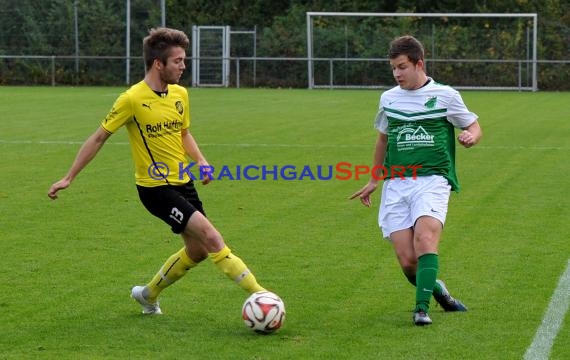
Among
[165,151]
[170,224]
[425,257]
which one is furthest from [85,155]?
[425,257]

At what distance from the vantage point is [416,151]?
7184 mm

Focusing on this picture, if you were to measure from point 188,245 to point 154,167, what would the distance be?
0.52 meters

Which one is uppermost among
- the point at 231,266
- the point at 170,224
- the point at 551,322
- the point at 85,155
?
the point at 85,155

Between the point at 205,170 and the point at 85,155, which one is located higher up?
the point at 85,155

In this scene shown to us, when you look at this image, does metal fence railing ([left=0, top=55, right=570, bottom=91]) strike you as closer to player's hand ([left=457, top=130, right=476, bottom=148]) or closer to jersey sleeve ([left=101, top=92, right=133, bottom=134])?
player's hand ([left=457, top=130, right=476, bottom=148])

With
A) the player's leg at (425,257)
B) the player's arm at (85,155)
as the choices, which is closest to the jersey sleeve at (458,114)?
the player's leg at (425,257)

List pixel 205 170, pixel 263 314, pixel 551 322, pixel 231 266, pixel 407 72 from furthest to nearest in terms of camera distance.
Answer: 1. pixel 205 170
2. pixel 407 72
3. pixel 551 322
4. pixel 231 266
5. pixel 263 314

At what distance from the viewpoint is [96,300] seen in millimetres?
7793

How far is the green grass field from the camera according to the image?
658 cm

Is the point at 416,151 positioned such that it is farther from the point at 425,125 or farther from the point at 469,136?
the point at 469,136

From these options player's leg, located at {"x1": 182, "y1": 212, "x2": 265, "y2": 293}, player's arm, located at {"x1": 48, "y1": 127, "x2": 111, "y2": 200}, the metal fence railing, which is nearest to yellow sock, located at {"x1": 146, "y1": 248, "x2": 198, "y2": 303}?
player's leg, located at {"x1": 182, "y1": 212, "x2": 265, "y2": 293}

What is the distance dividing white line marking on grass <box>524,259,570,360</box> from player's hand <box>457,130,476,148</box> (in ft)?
3.77

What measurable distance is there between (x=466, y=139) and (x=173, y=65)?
1776 millimetres

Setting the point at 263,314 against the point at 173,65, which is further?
the point at 173,65
